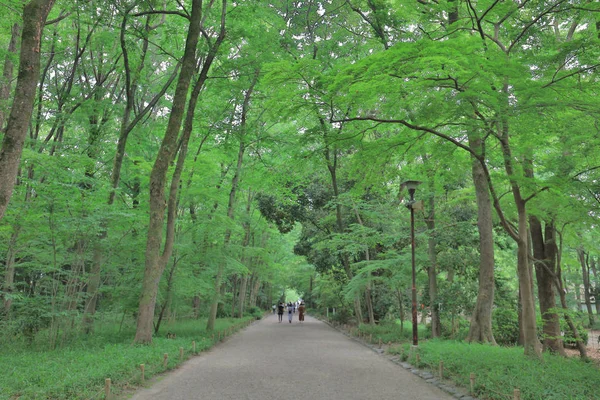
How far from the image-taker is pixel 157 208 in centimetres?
1108

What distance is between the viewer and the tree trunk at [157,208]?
10969 mm

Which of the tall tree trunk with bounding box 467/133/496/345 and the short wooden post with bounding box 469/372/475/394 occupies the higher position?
the tall tree trunk with bounding box 467/133/496/345

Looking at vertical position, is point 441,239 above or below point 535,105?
below

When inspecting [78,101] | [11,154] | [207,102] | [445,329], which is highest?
[207,102]

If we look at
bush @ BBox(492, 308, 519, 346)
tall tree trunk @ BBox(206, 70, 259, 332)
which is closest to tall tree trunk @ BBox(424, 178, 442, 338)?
bush @ BBox(492, 308, 519, 346)

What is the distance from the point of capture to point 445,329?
17469 millimetres

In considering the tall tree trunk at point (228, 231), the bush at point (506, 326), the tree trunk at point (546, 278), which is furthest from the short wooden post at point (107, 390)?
the bush at point (506, 326)

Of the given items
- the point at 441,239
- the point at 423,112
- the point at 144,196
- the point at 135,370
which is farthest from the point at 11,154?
the point at 441,239

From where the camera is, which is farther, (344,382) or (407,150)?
(407,150)

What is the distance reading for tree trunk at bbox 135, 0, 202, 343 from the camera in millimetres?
10969

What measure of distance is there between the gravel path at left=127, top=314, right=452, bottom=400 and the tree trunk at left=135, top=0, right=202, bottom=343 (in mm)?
1894

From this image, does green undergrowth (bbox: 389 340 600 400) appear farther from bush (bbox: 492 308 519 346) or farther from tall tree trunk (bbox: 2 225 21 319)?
tall tree trunk (bbox: 2 225 21 319)

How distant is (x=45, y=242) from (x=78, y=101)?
19.4 feet

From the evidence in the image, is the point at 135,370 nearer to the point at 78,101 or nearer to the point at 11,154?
the point at 11,154
